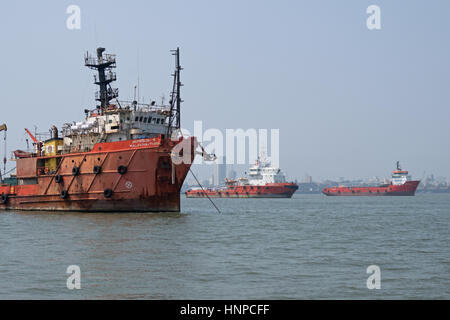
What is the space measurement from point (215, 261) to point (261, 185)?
100 meters

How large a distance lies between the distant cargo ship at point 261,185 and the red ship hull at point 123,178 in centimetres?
7933

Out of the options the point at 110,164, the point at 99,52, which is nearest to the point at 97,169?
the point at 110,164

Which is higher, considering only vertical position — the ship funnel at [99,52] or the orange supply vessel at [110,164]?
the ship funnel at [99,52]

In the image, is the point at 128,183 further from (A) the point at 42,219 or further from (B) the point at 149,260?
(B) the point at 149,260

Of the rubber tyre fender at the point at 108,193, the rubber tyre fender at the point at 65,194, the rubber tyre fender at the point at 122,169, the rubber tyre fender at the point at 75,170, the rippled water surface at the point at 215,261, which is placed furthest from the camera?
the rubber tyre fender at the point at 65,194

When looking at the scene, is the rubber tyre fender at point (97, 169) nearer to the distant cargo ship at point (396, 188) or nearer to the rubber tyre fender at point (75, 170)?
the rubber tyre fender at point (75, 170)

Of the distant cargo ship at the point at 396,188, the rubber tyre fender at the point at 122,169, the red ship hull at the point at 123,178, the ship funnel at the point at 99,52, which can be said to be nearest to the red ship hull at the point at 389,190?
the distant cargo ship at the point at 396,188

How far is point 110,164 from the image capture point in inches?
1390

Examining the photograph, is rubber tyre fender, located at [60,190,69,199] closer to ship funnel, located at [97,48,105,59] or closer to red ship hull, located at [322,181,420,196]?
ship funnel, located at [97,48,105,59]

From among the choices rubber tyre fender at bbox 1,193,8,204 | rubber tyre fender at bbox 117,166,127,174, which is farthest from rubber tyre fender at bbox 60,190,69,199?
rubber tyre fender at bbox 1,193,8,204

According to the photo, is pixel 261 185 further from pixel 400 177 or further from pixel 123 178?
pixel 123 178

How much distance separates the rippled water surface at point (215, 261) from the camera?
1352 centimetres

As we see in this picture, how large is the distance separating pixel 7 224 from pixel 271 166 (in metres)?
93.0

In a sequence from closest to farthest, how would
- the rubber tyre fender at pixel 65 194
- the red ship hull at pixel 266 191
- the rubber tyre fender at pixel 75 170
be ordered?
the rubber tyre fender at pixel 75 170 → the rubber tyre fender at pixel 65 194 → the red ship hull at pixel 266 191
